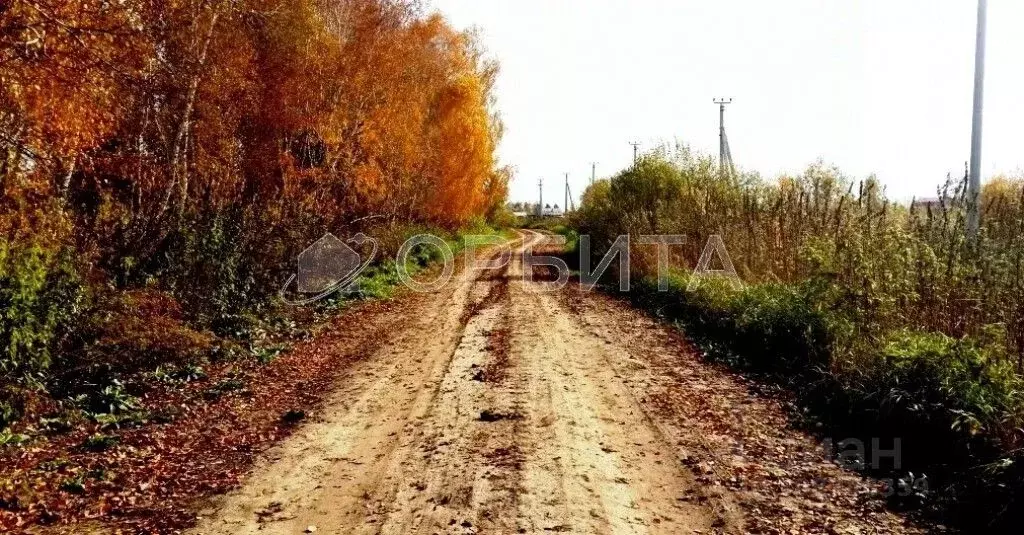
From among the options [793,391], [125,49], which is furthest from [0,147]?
[793,391]

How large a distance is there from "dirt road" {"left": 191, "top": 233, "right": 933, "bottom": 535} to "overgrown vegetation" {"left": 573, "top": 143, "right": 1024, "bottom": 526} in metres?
0.66

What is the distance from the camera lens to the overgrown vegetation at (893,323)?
5.40 m

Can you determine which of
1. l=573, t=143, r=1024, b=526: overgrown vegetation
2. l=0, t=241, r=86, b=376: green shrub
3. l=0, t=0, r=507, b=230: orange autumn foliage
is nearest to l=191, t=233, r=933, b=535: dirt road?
l=573, t=143, r=1024, b=526: overgrown vegetation

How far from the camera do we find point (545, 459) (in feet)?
18.6

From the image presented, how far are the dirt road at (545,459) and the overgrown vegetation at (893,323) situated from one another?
26.2 inches

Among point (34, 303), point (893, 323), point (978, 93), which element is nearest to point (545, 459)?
point (893, 323)

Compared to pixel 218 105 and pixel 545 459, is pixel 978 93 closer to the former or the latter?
pixel 545 459

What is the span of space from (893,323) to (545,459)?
4870mm

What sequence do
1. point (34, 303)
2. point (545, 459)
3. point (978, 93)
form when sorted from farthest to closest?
point (978, 93) < point (34, 303) < point (545, 459)

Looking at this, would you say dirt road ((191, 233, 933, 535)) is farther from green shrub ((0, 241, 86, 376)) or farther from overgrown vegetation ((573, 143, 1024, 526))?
green shrub ((0, 241, 86, 376))

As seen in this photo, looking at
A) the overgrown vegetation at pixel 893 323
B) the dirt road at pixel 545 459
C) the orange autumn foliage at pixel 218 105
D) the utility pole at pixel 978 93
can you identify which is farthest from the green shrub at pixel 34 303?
the utility pole at pixel 978 93

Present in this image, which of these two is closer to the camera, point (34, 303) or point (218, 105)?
point (34, 303)

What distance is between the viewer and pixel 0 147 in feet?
21.9

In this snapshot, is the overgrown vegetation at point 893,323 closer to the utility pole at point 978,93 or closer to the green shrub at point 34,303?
the utility pole at point 978,93
